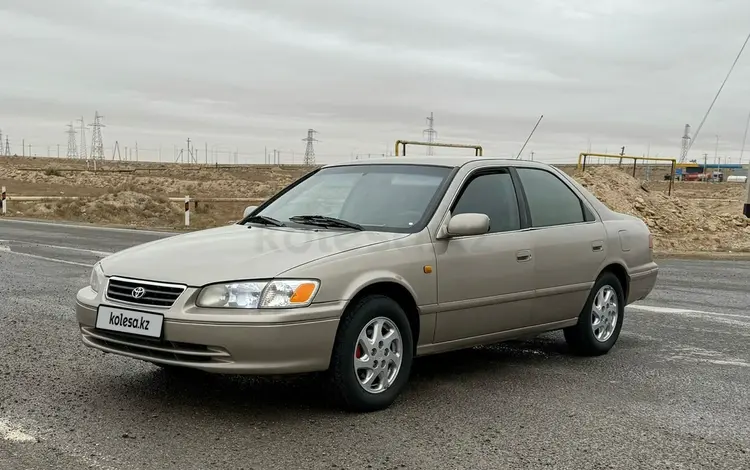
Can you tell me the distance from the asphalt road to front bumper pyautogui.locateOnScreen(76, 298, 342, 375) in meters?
0.36

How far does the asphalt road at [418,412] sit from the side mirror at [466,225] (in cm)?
108

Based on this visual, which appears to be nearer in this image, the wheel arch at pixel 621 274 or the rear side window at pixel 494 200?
the rear side window at pixel 494 200

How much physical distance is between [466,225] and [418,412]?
126cm

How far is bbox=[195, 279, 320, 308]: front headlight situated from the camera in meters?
4.46

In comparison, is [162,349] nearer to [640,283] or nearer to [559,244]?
[559,244]

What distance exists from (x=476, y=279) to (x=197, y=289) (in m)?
1.99

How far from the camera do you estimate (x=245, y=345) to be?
4.40 meters

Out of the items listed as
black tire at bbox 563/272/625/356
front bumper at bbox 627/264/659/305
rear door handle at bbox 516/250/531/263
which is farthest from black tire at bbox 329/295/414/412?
front bumper at bbox 627/264/659/305

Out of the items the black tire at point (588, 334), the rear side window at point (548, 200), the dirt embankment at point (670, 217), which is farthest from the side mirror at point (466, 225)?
the dirt embankment at point (670, 217)

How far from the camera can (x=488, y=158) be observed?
624 cm

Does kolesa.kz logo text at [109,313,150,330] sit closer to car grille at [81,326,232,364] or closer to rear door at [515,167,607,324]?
car grille at [81,326,232,364]

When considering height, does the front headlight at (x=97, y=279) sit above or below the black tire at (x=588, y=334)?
above

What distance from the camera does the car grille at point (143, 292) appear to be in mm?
4547

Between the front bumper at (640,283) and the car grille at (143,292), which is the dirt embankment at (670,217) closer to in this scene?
the front bumper at (640,283)
